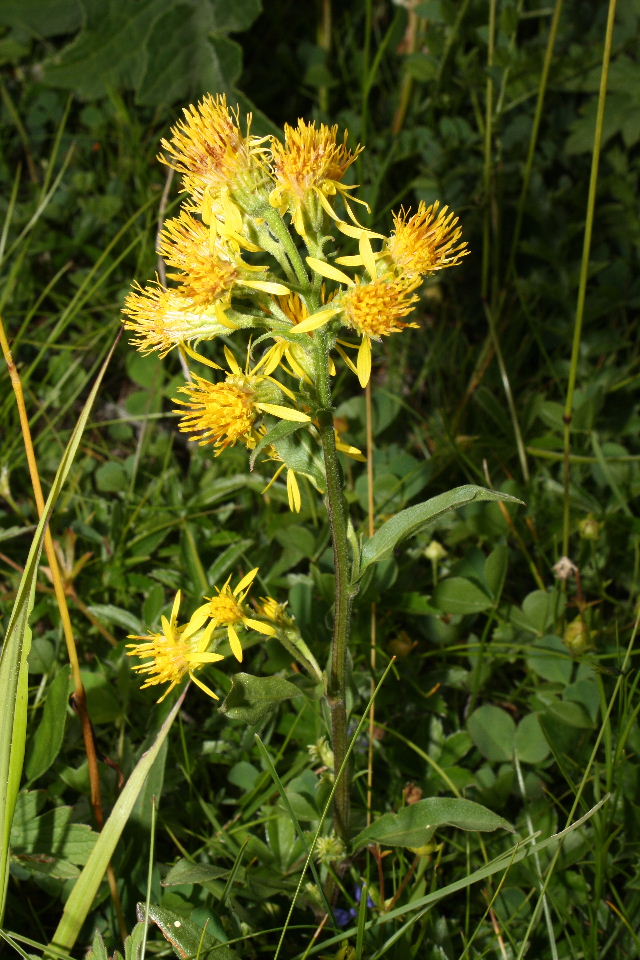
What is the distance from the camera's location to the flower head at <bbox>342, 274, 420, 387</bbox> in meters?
1.60

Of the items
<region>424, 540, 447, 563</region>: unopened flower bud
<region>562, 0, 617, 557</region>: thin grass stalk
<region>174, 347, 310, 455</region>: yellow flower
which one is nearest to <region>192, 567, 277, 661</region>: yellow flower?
<region>174, 347, 310, 455</region>: yellow flower

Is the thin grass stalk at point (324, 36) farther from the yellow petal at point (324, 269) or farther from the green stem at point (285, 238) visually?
the yellow petal at point (324, 269)

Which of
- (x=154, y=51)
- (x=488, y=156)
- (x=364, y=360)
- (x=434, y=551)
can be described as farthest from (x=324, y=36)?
(x=364, y=360)

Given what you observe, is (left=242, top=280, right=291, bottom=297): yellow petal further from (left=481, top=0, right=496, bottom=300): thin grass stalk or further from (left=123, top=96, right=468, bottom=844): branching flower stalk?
(left=481, top=0, right=496, bottom=300): thin grass stalk

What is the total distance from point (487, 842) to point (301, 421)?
1.25 m

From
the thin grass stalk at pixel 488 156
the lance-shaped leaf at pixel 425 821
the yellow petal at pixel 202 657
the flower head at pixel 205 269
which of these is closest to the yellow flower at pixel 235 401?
the flower head at pixel 205 269

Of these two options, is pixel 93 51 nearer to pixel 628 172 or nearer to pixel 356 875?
pixel 628 172

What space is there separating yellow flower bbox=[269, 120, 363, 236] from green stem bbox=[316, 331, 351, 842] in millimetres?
279

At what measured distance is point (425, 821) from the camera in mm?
1861

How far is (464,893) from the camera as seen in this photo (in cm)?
210

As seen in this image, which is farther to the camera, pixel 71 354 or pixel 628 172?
pixel 628 172

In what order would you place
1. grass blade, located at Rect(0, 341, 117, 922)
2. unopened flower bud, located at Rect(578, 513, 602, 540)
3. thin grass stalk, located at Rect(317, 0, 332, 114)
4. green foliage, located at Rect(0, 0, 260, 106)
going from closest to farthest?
grass blade, located at Rect(0, 341, 117, 922), unopened flower bud, located at Rect(578, 513, 602, 540), green foliage, located at Rect(0, 0, 260, 106), thin grass stalk, located at Rect(317, 0, 332, 114)

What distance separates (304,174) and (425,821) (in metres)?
1.39

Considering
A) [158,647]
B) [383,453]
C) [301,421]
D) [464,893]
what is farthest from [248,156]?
[464,893]
